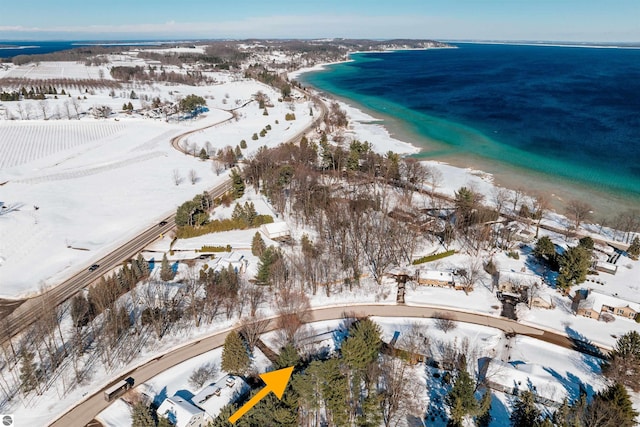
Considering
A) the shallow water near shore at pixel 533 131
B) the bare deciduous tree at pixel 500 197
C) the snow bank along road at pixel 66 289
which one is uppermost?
the shallow water near shore at pixel 533 131

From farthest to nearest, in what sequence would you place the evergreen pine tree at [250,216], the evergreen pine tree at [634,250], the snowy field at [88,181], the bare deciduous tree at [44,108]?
1. the bare deciduous tree at [44,108]
2. the evergreen pine tree at [250,216]
3. the snowy field at [88,181]
4. the evergreen pine tree at [634,250]

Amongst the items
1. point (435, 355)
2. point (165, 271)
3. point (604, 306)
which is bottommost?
point (435, 355)

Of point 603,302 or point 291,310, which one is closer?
point 291,310

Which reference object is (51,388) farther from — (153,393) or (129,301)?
(129,301)

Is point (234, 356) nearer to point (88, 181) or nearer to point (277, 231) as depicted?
point (277, 231)

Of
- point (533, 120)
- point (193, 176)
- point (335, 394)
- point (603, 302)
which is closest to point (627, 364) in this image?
point (603, 302)

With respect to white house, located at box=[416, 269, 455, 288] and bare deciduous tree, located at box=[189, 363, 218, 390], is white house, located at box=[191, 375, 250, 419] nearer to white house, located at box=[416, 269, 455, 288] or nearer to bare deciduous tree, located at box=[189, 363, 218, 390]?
bare deciduous tree, located at box=[189, 363, 218, 390]

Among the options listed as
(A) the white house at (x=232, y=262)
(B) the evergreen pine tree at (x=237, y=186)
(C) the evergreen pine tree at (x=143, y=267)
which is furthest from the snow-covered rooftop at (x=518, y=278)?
(B) the evergreen pine tree at (x=237, y=186)

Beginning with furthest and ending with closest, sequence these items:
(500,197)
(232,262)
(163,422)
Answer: (500,197) < (232,262) < (163,422)

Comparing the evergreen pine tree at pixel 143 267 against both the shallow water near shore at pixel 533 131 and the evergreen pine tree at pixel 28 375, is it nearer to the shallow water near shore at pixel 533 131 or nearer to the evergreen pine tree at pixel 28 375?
the evergreen pine tree at pixel 28 375
